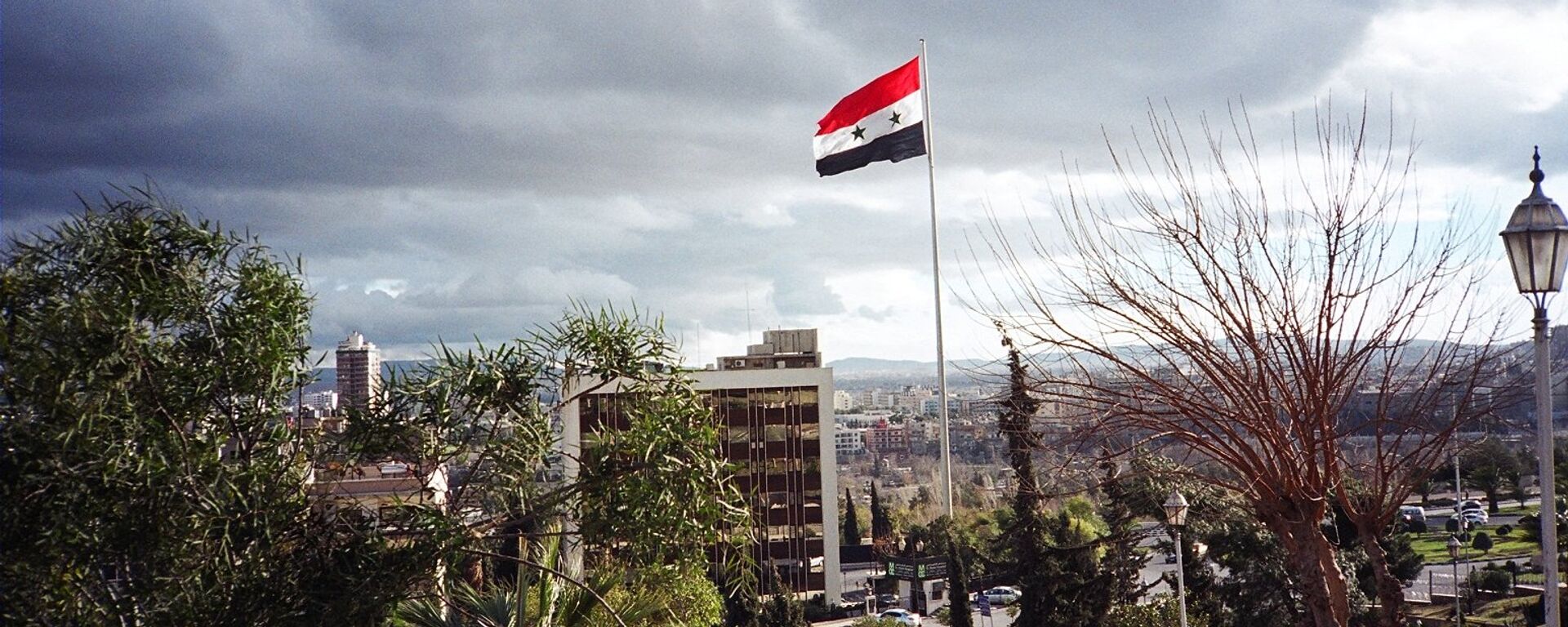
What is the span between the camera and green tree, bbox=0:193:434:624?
3598 mm

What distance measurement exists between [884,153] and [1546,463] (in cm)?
1065

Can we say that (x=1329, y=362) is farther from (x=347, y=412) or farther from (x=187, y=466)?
(x=187, y=466)

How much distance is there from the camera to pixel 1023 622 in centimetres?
1614

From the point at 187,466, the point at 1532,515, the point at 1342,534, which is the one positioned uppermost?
the point at 187,466

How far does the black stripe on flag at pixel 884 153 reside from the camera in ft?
45.3

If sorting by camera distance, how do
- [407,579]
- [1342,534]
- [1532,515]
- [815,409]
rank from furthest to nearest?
[815,409] < [1532,515] < [1342,534] < [407,579]

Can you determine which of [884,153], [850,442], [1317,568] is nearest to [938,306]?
[884,153]

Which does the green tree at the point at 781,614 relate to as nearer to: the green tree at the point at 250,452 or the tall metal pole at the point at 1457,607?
the tall metal pole at the point at 1457,607

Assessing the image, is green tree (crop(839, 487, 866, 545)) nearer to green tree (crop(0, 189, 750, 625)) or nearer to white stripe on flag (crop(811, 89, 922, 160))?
white stripe on flag (crop(811, 89, 922, 160))

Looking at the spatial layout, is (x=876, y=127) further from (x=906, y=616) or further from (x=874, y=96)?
(x=906, y=616)

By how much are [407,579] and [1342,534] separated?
48.9ft

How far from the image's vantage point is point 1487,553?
92.1 feet

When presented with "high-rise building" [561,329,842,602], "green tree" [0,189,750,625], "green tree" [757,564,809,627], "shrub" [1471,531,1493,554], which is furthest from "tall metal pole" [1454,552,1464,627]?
"high-rise building" [561,329,842,602]

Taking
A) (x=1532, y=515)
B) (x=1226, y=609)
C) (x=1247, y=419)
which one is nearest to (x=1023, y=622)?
(x=1226, y=609)
